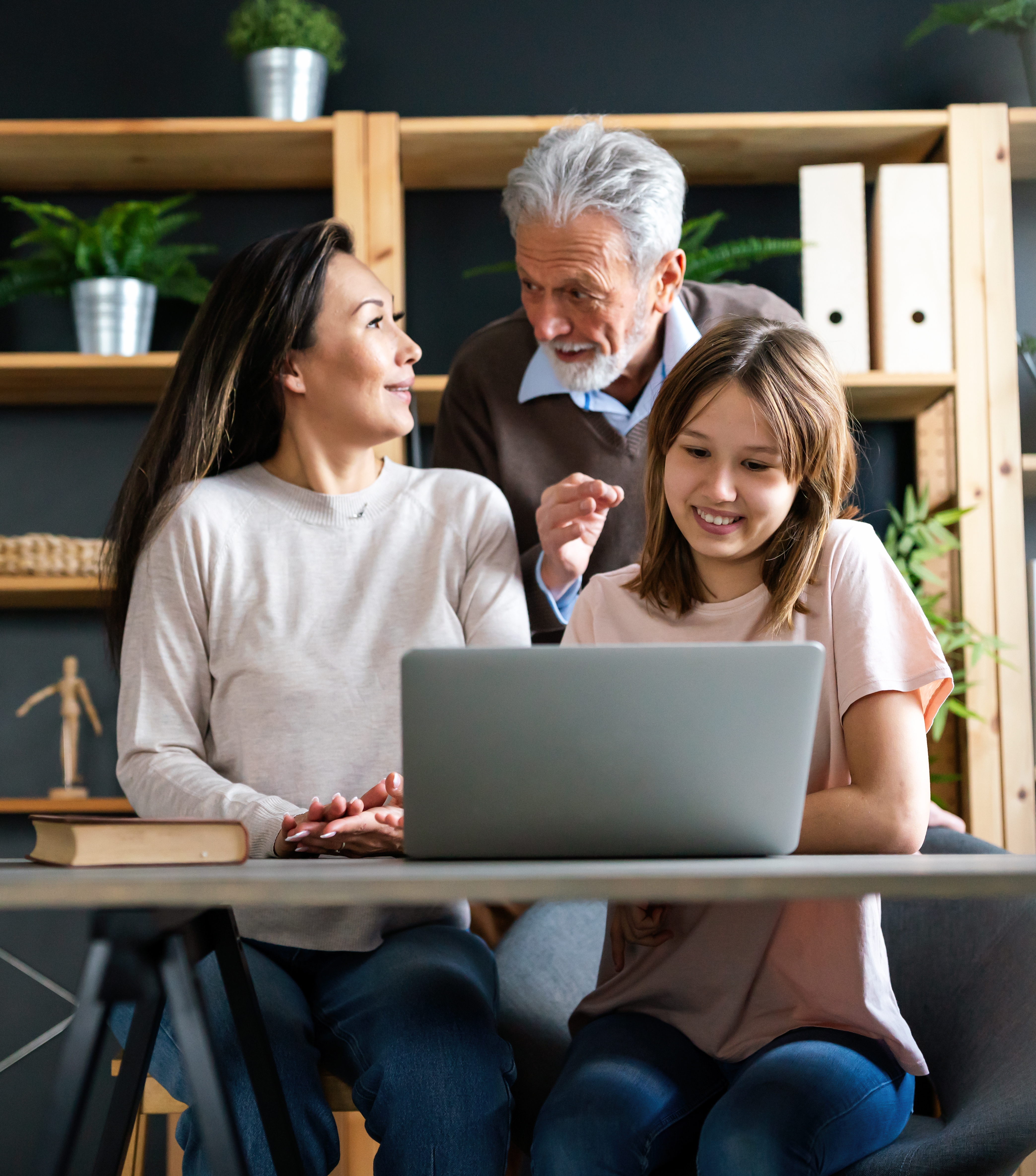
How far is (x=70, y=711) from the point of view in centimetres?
272

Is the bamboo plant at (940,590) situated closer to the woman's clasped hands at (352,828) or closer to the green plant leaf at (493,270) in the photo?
the green plant leaf at (493,270)

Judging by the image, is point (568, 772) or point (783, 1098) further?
point (783, 1098)

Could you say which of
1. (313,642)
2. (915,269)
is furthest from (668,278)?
(313,642)

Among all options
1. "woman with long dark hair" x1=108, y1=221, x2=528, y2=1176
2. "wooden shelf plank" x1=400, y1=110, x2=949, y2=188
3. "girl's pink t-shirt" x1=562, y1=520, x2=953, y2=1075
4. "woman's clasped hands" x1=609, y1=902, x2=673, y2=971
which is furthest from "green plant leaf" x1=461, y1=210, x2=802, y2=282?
"woman's clasped hands" x1=609, y1=902, x2=673, y2=971

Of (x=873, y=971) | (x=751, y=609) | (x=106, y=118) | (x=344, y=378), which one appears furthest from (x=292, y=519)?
(x=106, y=118)

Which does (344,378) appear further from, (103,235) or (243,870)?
(103,235)

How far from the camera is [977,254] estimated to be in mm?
2492

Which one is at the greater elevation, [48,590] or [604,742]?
[48,590]

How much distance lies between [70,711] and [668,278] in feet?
5.52

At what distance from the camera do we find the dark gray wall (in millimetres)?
2834

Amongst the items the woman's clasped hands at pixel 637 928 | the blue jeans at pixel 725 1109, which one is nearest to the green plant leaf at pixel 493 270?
the woman's clasped hands at pixel 637 928

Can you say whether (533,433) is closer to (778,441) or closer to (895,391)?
(778,441)

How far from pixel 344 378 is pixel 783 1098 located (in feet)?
3.42

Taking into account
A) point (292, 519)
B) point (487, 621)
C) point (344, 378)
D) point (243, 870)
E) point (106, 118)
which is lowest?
point (243, 870)
